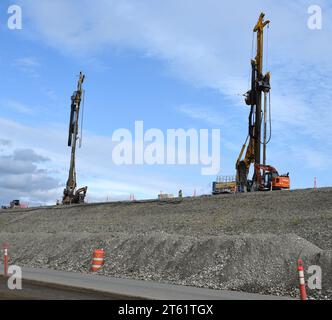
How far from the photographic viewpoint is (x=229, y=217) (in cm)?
2734

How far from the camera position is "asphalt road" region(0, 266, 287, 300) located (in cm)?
1266

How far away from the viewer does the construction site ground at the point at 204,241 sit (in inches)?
619

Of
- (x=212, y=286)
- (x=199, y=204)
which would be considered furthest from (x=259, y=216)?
(x=212, y=286)

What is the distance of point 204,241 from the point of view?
19.1 m

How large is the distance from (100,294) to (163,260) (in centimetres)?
604

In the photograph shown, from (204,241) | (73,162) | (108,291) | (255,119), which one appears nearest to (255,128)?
(255,119)

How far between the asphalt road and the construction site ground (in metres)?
1.24

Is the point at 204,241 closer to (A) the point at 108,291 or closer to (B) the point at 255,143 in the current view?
(A) the point at 108,291

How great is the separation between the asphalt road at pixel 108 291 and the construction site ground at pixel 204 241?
1.24 metres
